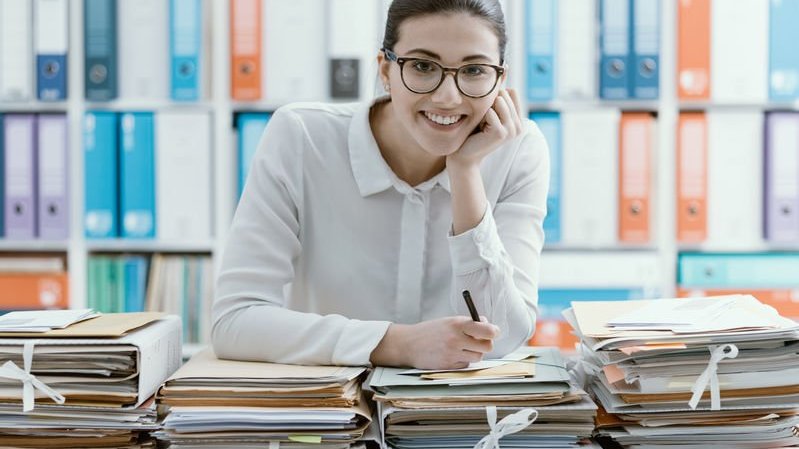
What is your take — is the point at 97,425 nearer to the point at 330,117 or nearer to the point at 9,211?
the point at 330,117

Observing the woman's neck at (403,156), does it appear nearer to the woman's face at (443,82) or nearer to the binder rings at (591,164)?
the woman's face at (443,82)

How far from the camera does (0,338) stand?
→ 99 cm

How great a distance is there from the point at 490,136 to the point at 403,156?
0.19 meters

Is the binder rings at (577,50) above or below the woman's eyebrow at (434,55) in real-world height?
above

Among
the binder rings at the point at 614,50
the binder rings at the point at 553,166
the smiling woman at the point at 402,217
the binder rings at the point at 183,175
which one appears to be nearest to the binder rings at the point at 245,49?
the binder rings at the point at 183,175

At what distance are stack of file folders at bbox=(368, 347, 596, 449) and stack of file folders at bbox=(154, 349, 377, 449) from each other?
4 centimetres

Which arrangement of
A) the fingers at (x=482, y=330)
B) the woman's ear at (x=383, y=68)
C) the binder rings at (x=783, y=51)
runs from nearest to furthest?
the fingers at (x=482, y=330) → the woman's ear at (x=383, y=68) → the binder rings at (x=783, y=51)

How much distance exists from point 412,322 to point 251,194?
331 mm

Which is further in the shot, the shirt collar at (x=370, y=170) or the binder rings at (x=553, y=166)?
the binder rings at (x=553, y=166)

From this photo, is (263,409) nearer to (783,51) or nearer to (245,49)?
(245,49)

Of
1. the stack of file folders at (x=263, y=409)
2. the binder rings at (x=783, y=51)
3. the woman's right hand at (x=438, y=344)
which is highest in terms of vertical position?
the binder rings at (x=783, y=51)

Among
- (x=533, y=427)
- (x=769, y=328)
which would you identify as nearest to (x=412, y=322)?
(x=533, y=427)

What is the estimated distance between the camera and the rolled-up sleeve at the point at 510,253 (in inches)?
49.8

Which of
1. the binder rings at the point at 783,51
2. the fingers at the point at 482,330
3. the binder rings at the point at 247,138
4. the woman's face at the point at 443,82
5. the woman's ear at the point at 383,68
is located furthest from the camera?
the binder rings at the point at 247,138
